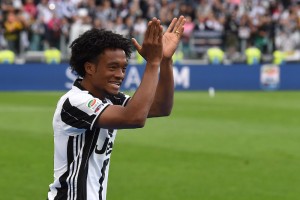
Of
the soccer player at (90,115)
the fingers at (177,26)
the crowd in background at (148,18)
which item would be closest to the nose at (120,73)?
the soccer player at (90,115)

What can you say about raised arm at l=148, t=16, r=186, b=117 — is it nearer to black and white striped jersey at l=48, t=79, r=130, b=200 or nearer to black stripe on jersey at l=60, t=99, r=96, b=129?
black and white striped jersey at l=48, t=79, r=130, b=200

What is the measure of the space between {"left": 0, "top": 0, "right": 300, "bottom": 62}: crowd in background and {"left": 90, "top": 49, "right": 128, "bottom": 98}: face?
23.3 meters

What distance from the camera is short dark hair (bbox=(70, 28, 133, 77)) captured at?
531cm

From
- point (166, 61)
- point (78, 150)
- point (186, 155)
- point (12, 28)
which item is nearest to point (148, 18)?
point (12, 28)

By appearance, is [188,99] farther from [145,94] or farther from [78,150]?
[145,94]

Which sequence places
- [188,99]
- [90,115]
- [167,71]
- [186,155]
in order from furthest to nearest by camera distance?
[188,99], [186,155], [167,71], [90,115]

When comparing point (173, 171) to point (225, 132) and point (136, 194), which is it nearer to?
point (136, 194)

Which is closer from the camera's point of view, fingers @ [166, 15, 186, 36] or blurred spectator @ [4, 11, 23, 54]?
fingers @ [166, 15, 186, 36]

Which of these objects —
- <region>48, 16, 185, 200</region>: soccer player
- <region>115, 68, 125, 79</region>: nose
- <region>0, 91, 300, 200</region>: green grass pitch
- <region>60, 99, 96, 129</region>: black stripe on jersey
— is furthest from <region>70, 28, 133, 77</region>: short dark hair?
<region>0, 91, 300, 200</region>: green grass pitch

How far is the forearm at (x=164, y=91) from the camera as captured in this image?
5824mm

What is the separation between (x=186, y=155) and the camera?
1412cm

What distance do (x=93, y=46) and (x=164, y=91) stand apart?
0.79 m

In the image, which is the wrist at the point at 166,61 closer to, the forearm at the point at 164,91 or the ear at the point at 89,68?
the forearm at the point at 164,91

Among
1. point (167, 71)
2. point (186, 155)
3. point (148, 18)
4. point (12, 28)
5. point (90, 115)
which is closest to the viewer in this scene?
point (90, 115)
